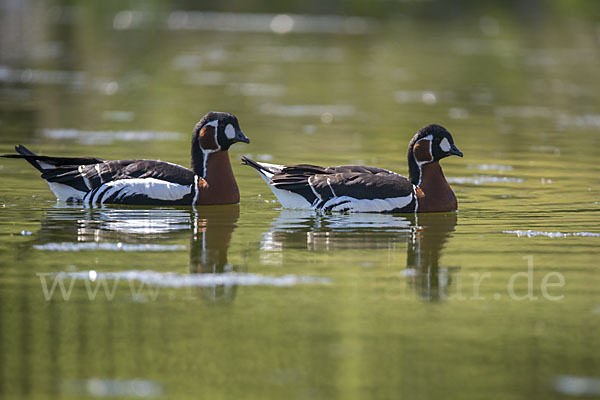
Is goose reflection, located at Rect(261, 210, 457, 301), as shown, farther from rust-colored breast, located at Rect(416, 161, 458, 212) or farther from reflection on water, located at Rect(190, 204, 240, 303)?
reflection on water, located at Rect(190, 204, 240, 303)

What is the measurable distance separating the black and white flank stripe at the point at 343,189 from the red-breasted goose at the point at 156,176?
0.78 meters

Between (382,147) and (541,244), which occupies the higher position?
(382,147)

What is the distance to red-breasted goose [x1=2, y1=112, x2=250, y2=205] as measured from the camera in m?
15.6

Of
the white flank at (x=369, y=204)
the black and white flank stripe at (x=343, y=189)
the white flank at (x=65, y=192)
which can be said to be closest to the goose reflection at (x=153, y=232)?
the white flank at (x=65, y=192)

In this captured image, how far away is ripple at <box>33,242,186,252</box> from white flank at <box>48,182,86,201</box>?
2.90 m

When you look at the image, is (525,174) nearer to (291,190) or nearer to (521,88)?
(291,190)

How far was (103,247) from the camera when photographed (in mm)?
12773

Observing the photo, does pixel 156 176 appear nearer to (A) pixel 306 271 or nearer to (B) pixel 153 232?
(B) pixel 153 232

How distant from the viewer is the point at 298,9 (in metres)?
80.4

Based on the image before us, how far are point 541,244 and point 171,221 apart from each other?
467 centimetres

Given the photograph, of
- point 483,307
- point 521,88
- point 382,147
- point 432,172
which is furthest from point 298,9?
point 483,307

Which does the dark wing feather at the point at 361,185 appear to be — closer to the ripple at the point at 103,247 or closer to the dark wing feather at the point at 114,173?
the dark wing feather at the point at 114,173

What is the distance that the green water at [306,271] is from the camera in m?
8.55

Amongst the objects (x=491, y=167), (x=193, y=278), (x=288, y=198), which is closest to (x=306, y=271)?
(x=193, y=278)
